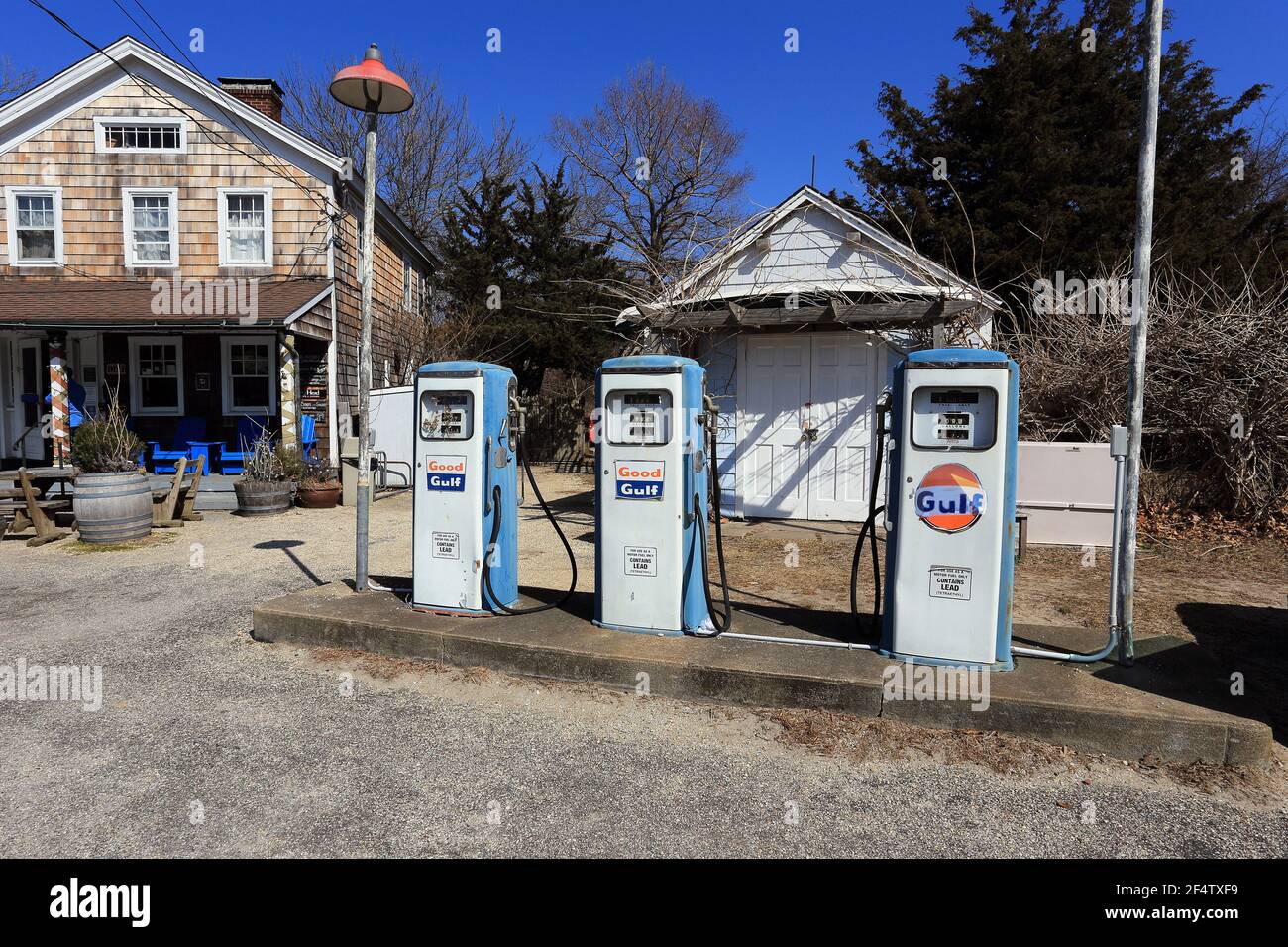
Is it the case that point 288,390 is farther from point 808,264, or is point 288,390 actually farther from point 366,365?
point 808,264

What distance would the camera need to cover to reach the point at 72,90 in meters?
14.0

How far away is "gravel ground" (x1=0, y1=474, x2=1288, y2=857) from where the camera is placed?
2.98 meters

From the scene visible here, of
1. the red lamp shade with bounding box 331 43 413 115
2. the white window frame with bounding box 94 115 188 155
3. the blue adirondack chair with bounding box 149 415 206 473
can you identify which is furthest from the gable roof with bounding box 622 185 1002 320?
the white window frame with bounding box 94 115 188 155

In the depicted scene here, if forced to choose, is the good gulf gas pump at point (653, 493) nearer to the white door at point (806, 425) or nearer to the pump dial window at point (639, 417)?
the pump dial window at point (639, 417)

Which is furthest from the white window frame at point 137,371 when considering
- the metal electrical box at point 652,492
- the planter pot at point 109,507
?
the metal electrical box at point 652,492

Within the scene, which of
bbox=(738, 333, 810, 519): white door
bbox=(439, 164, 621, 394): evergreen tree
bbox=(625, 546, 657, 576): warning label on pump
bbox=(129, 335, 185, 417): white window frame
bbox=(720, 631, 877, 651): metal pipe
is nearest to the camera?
bbox=(720, 631, 877, 651): metal pipe

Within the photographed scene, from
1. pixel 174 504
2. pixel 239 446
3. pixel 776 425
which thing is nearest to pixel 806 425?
pixel 776 425

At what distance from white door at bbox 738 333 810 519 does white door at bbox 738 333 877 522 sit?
13mm

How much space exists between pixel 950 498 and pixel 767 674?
4.30 ft

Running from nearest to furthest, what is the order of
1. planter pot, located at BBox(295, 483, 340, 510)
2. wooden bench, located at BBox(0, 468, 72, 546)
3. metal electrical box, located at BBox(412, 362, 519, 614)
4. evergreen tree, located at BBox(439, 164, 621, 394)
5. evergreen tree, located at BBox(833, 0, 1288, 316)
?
metal electrical box, located at BBox(412, 362, 519, 614) → wooden bench, located at BBox(0, 468, 72, 546) → planter pot, located at BBox(295, 483, 340, 510) → evergreen tree, located at BBox(833, 0, 1288, 316) → evergreen tree, located at BBox(439, 164, 621, 394)

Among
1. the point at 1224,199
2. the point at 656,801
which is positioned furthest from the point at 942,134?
the point at 656,801

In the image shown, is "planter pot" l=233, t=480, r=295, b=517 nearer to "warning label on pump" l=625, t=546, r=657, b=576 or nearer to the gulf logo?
"warning label on pump" l=625, t=546, r=657, b=576

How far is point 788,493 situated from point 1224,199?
16.6m
